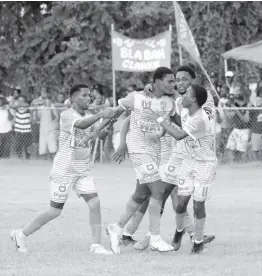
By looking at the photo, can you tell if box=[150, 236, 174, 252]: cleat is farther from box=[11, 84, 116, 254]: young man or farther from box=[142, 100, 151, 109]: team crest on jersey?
box=[142, 100, 151, 109]: team crest on jersey

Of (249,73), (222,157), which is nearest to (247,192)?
(222,157)

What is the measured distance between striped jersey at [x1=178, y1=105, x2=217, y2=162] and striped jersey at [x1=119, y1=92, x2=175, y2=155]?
30 centimetres

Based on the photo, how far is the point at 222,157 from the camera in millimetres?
20219

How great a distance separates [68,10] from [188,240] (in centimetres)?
1525

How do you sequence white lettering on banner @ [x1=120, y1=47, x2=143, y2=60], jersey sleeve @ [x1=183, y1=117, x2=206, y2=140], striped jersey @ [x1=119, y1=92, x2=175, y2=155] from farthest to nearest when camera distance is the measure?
white lettering on banner @ [x1=120, y1=47, x2=143, y2=60]
striped jersey @ [x1=119, y1=92, x2=175, y2=155]
jersey sleeve @ [x1=183, y1=117, x2=206, y2=140]

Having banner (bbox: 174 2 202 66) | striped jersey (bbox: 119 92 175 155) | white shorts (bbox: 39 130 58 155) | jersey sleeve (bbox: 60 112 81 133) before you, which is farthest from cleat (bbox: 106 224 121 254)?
banner (bbox: 174 2 202 66)

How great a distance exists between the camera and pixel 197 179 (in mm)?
9047

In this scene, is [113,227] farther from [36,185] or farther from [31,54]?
[31,54]

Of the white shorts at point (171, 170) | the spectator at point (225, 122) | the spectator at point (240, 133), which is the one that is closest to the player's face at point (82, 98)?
the white shorts at point (171, 170)

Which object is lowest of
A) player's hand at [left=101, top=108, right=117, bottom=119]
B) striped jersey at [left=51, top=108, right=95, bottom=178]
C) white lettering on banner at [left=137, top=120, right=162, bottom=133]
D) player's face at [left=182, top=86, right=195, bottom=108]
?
striped jersey at [left=51, top=108, right=95, bottom=178]

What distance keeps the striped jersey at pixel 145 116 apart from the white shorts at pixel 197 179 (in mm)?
493

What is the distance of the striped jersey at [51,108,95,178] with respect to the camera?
9.09 m

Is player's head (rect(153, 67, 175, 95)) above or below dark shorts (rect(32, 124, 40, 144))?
above

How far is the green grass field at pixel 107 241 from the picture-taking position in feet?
26.6
